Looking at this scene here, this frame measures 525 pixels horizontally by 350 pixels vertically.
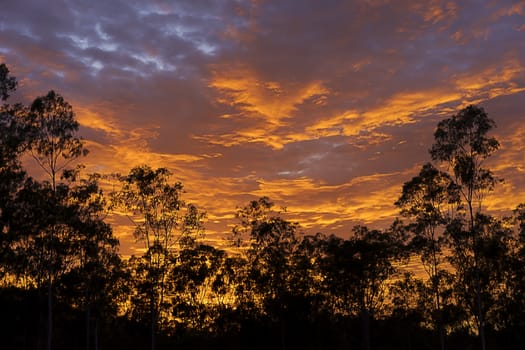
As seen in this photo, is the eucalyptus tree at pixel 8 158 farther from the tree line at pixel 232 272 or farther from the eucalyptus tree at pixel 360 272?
the eucalyptus tree at pixel 360 272

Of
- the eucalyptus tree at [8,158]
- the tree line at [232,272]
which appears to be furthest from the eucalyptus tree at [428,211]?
the eucalyptus tree at [8,158]

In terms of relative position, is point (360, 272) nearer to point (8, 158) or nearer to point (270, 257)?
point (270, 257)

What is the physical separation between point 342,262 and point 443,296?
16.2 m

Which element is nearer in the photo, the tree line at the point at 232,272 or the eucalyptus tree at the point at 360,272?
the tree line at the point at 232,272

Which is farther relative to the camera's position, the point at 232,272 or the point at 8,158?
the point at 232,272

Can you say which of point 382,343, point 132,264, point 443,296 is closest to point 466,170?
point 443,296

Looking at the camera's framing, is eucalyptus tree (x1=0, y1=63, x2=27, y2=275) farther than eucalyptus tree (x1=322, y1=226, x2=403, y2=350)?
No

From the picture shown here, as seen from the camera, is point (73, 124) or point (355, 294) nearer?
point (73, 124)

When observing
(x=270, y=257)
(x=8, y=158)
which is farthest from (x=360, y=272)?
(x=8, y=158)

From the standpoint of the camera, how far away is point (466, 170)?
47250mm

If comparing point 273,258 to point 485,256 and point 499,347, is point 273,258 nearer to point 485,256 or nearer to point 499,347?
point 485,256

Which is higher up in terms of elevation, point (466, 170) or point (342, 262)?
point (466, 170)

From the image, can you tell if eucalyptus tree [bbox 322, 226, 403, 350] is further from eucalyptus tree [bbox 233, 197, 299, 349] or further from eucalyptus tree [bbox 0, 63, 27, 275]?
eucalyptus tree [bbox 0, 63, 27, 275]

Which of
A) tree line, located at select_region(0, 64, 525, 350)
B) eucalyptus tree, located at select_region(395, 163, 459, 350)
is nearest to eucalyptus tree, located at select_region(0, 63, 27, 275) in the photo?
tree line, located at select_region(0, 64, 525, 350)
